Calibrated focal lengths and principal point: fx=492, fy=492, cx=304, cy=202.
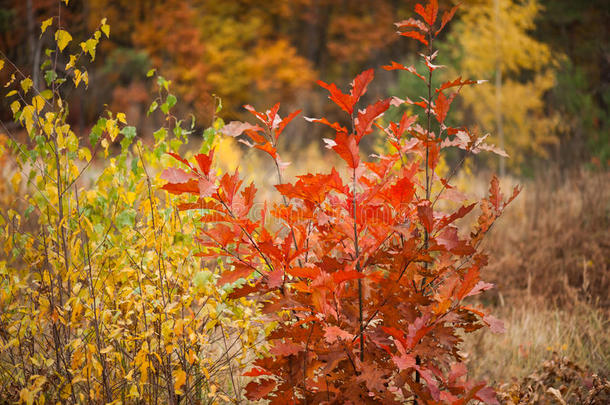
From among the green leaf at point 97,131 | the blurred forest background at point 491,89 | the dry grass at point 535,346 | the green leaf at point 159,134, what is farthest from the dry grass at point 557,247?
the green leaf at point 97,131

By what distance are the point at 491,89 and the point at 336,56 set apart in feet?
41.4

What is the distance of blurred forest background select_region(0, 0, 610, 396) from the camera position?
151 inches

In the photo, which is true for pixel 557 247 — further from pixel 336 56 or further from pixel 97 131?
pixel 336 56

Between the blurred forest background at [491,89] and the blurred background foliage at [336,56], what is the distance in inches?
2.1

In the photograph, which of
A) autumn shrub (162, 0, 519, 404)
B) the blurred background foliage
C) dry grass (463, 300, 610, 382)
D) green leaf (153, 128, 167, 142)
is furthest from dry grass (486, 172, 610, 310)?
green leaf (153, 128, 167, 142)

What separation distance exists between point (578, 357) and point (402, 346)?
2434 mm

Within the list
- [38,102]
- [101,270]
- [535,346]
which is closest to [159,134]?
[38,102]

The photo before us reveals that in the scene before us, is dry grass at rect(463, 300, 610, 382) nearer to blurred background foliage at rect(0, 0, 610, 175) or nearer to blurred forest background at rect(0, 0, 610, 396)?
blurred forest background at rect(0, 0, 610, 396)

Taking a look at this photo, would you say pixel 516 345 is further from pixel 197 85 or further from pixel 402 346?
pixel 197 85

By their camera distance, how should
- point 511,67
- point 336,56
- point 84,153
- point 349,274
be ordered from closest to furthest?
1. point 349,274
2. point 84,153
3. point 511,67
4. point 336,56

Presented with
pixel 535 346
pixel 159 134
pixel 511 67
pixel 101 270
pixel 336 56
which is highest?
pixel 511 67

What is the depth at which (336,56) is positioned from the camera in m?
21.4

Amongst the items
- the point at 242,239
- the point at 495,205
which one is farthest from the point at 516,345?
the point at 242,239

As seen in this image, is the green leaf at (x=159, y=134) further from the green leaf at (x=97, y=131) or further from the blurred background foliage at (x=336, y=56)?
the blurred background foliage at (x=336, y=56)
